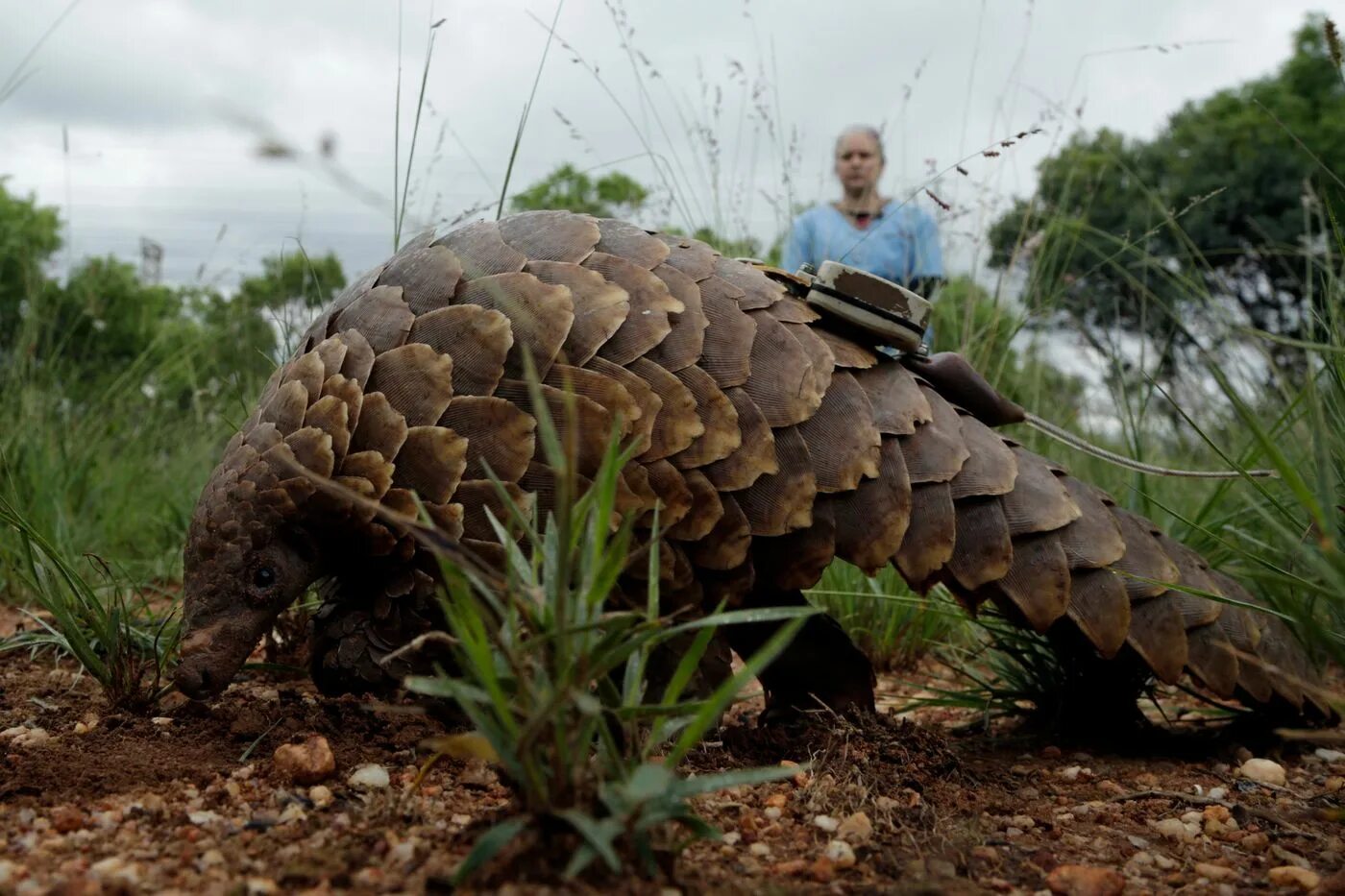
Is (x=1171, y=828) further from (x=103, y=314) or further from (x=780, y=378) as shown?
(x=103, y=314)

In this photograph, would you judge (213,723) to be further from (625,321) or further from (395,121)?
(395,121)

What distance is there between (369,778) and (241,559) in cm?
70

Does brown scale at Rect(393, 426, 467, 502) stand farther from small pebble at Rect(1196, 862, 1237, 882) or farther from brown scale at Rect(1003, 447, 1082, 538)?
small pebble at Rect(1196, 862, 1237, 882)

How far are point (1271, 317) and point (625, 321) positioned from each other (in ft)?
55.3

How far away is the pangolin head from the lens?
2420 millimetres

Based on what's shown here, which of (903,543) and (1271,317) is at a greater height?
(1271,317)

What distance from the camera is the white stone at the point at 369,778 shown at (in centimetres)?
198

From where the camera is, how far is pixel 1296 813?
2277mm

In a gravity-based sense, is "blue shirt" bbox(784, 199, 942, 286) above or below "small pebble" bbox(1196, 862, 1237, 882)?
above

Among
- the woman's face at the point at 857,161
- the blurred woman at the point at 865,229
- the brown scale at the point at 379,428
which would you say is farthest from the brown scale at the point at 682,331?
the woman's face at the point at 857,161

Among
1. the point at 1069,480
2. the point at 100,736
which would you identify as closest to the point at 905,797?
the point at 1069,480

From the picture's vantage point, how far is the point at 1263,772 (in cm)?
260

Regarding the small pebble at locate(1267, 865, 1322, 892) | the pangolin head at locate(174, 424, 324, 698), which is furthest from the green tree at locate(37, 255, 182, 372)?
the small pebble at locate(1267, 865, 1322, 892)

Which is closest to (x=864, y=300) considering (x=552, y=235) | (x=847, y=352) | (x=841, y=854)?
(x=847, y=352)
